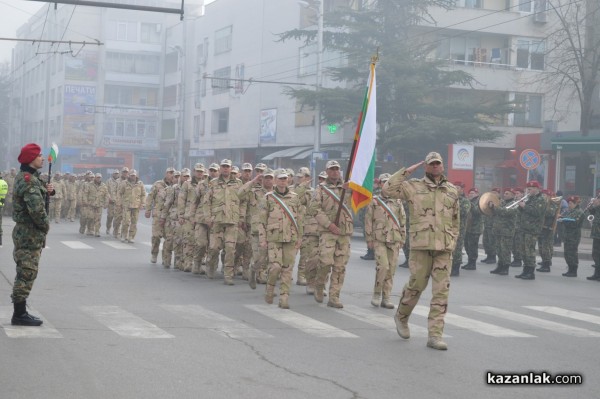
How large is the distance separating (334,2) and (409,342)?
42253 millimetres

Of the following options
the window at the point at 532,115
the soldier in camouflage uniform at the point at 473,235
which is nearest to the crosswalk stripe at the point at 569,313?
the soldier in camouflage uniform at the point at 473,235

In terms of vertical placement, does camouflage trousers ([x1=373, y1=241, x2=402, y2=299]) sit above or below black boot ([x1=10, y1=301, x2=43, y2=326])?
above

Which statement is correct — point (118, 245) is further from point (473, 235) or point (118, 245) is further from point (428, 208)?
point (428, 208)

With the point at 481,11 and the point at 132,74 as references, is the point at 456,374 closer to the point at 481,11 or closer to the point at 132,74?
the point at 481,11

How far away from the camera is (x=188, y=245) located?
17.4 meters

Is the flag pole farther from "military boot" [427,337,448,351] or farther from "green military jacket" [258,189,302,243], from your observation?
"military boot" [427,337,448,351]

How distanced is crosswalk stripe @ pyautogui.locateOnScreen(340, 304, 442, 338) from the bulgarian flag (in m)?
1.35

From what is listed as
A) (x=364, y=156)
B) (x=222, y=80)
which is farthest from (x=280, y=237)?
(x=222, y=80)

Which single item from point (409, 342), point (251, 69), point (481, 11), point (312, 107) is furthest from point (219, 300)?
point (251, 69)

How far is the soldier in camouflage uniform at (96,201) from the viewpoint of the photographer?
27.8 m

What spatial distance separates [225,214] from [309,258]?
74.7 inches

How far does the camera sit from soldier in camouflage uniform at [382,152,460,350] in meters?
9.77

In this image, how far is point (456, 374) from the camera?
8.29m

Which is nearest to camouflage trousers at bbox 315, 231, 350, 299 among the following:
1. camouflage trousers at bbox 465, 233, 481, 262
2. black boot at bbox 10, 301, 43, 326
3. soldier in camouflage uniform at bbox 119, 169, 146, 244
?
black boot at bbox 10, 301, 43, 326
